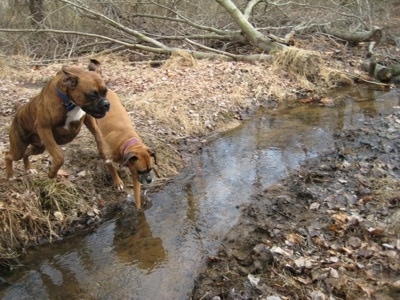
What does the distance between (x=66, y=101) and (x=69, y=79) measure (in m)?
0.32

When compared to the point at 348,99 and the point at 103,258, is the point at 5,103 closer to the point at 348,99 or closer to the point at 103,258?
the point at 103,258

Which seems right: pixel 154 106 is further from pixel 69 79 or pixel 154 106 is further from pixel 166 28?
pixel 166 28

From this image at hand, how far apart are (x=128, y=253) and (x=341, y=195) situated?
3.05 metres

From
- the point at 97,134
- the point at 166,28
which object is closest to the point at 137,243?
the point at 97,134

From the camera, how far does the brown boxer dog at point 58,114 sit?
450 cm

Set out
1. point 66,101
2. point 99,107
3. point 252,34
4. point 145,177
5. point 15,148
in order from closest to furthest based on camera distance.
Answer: point 99,107
point 66,101
point 15,148
point 145,177
point 252,34

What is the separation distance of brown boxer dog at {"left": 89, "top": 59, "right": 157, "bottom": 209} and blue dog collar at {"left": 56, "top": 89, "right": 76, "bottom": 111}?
790 millimetres

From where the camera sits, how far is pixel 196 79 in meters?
10.8

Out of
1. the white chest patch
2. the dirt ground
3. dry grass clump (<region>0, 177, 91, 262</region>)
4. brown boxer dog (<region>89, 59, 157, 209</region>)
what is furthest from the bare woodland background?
the white chest patch

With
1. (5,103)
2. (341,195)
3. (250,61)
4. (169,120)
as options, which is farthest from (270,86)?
(5,103)

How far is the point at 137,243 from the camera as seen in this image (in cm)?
546

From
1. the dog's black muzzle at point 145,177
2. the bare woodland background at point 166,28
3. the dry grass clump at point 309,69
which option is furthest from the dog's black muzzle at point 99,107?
the bare woodland background at point 166,28

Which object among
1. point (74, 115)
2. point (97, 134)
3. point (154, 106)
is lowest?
point (154, 106)

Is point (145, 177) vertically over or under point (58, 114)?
under
